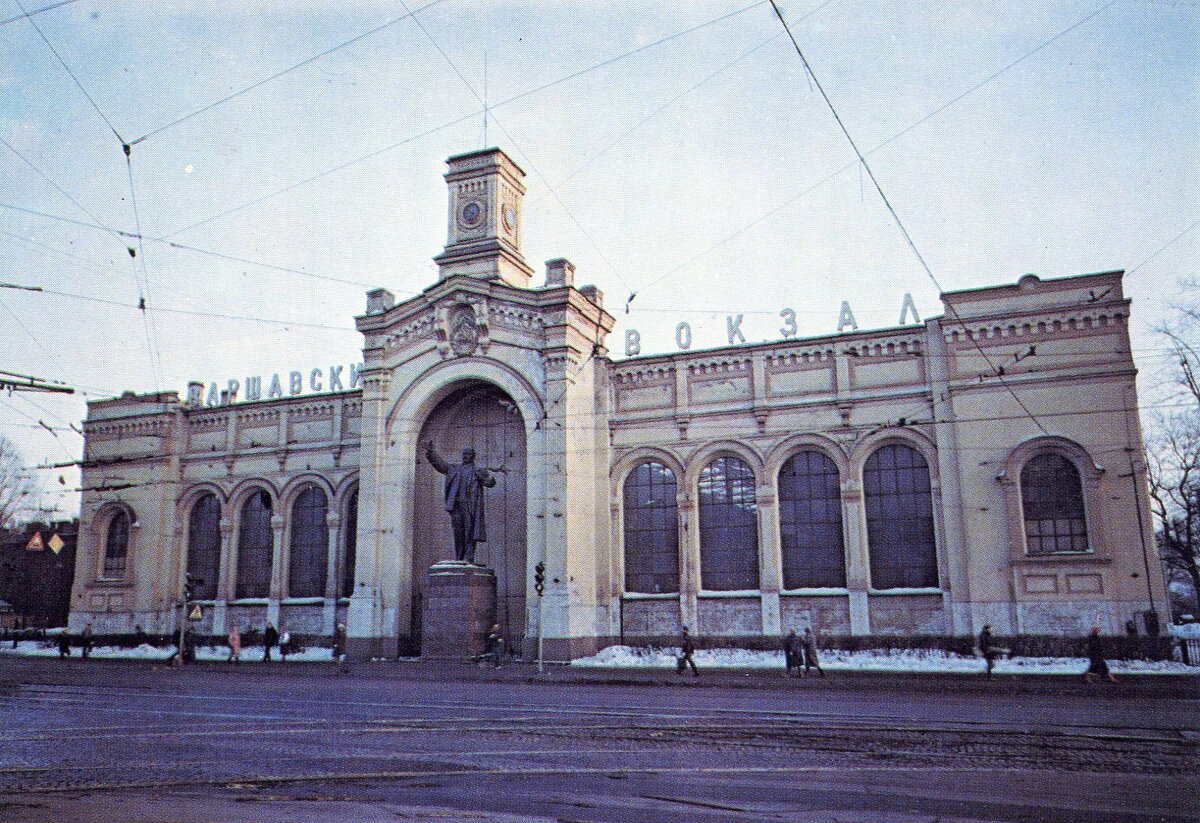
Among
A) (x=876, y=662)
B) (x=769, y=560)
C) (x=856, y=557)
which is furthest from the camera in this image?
(x=769, y=560)

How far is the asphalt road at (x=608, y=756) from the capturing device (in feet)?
27.8

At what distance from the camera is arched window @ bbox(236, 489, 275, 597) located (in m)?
40.2

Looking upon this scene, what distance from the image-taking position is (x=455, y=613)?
31391mm

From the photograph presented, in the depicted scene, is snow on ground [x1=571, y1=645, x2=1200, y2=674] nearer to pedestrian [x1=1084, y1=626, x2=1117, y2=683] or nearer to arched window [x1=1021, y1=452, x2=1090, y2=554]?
pedestrian [x1=1084, y1=626, x2=1117, y2=683]

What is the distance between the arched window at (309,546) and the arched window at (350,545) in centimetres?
102

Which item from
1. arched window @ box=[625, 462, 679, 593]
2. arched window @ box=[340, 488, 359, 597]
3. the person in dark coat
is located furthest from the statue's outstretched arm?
arched window @ box=[625, 462, 679, 593]

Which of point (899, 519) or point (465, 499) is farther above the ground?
point (465, 499)

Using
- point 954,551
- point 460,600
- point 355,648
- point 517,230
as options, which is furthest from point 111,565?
point 954,551

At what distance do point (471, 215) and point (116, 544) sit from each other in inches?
931

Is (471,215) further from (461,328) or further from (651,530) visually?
(651,530)

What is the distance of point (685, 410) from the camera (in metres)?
33.6

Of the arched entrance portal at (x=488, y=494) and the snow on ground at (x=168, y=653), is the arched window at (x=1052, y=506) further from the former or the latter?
the snow on ground at (x=168, y=653)

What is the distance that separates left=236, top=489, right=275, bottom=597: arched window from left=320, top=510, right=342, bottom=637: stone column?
350cm

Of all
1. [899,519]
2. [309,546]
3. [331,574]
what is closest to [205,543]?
[309,546]
